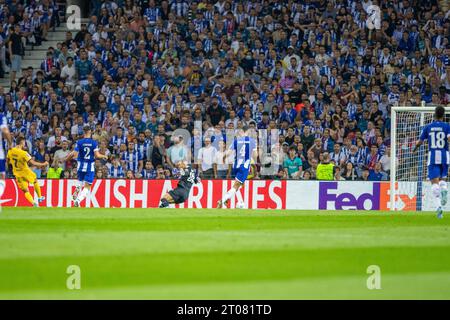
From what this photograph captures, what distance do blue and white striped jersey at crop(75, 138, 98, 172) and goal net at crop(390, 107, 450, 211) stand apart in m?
7.39

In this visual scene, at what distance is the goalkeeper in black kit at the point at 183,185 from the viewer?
22.6m

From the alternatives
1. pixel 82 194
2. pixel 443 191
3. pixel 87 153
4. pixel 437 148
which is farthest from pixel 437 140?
pixel 82 194

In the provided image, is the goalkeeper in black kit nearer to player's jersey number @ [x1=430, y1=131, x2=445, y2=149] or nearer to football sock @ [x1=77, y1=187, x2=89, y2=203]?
football sock @ [x1=77, y1=187, x2=89, y2=203]

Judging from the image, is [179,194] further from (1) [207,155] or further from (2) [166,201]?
(1) [207,155]

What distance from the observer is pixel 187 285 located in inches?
370

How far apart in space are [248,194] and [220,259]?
48.6 feet

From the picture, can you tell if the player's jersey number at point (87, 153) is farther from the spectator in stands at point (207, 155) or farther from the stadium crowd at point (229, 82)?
the spectator in stands at point (207, 155)

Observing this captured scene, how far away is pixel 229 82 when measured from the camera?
1086 inches

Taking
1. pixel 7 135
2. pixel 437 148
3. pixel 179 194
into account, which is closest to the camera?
pixel 7 135

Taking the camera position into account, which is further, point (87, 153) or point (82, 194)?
point (82, 194)

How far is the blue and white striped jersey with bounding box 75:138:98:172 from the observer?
22.9m

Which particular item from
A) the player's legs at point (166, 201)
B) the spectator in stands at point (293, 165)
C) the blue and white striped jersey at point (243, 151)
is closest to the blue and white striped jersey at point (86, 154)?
the player's legs at point (166, 201)

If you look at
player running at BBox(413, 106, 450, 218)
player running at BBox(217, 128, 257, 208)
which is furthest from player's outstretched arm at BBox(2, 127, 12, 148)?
player running at BBox(413, 106, 450, 218)
